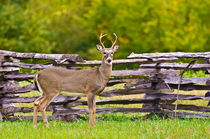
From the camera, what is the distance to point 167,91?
10328mm

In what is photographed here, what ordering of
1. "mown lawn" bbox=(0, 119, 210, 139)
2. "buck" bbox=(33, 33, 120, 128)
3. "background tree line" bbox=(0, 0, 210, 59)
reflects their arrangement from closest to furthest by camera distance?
"mown lawn" bbox=(0, 119, 210, 139)
"buck" bbox=(33, 33, 120, 128)
"background tree line" bbox=(0, 0, 210, 59)

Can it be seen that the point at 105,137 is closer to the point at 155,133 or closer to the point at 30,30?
the point at 155,133

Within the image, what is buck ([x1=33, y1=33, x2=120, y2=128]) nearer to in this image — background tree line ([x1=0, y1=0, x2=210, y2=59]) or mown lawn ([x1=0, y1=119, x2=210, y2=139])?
mown lawn ([x1=0, y1=119, x2=210, y2=139])

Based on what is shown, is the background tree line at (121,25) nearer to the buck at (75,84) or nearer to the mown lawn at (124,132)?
the buck at (75,84)

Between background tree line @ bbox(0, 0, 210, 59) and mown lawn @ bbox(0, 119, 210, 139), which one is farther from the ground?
background tree line @ bbox(0, 0, 210, 59)

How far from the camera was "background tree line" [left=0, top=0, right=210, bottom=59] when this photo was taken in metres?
30.8

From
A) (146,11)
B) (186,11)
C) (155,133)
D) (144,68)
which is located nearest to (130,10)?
(146,11)

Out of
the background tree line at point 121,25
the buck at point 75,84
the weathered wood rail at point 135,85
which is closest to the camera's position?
the buck at point 75,84

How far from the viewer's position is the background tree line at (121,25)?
101ft

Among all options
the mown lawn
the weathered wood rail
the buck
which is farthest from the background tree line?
the mown lawn

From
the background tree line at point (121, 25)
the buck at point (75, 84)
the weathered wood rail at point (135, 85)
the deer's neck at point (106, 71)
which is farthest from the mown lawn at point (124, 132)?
the background tree line at point (121, 25)

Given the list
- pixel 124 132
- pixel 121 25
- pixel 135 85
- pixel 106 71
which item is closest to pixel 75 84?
pixel 106 71

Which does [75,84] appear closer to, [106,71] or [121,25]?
[106,71]

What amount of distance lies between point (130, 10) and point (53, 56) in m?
25.7
